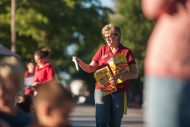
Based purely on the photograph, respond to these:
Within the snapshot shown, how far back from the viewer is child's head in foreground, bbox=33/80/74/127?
439 cm

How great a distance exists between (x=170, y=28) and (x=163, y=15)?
0.08 m

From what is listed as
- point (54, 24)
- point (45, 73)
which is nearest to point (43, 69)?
point (45, 73)

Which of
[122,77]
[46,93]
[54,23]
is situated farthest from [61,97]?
[54,23]

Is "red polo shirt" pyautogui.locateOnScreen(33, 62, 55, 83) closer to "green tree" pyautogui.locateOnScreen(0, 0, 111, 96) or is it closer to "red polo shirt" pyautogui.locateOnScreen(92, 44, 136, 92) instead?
"red polo shirt" pyautogui.locateOnScreen(92, 44, 136, 92)

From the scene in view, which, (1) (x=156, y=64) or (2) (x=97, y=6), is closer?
(1) (x=156, y=64)

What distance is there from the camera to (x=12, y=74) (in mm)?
4961

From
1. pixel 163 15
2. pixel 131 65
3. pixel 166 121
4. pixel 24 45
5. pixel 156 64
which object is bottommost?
pixel 166 121

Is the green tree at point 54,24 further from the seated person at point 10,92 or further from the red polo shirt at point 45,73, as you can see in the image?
the seated person at point 10,92

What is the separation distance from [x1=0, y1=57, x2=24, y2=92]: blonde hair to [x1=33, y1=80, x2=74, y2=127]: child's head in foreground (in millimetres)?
550

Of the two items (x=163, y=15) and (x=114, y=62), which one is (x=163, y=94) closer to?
(x=163, y=15)

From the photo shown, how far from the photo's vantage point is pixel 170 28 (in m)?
3.87

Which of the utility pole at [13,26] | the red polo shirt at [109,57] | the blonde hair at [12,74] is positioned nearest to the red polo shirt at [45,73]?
the red polo shirt at [109,57]

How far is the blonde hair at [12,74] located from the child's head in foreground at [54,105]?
550mm

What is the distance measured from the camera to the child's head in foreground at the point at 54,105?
14.4 ft
